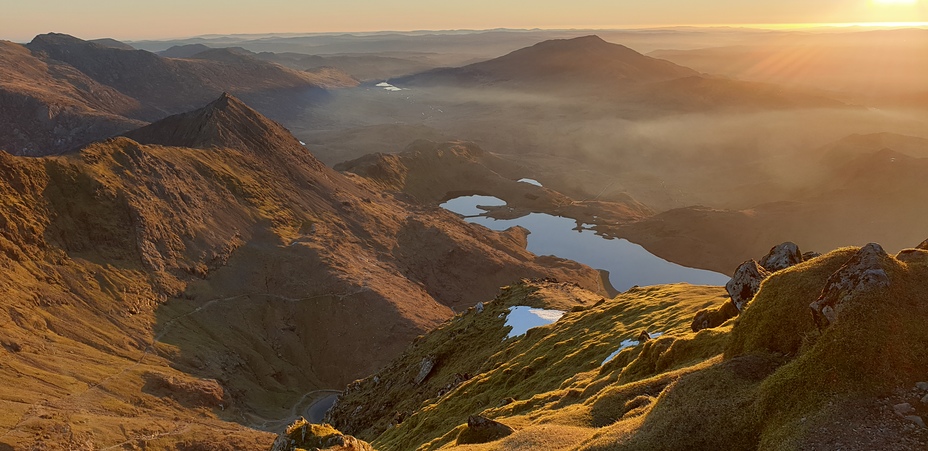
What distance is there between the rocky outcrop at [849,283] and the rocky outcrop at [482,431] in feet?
57.2

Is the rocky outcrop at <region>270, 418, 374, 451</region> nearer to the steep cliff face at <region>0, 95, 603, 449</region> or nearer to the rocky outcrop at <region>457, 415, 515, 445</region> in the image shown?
the rocky outcrop at <region>457, 415, 515, 445</region>

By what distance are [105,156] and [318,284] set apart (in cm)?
5336

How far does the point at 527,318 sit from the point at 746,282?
49209 mm

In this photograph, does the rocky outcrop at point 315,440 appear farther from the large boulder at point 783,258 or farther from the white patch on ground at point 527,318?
the white patch on ground at point 527,318

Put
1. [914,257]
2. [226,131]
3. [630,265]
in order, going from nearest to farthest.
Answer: [914,257] < [226,131] < [630,265]

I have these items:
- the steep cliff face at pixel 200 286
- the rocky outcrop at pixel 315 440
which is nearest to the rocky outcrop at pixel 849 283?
the rocky outcrop at pixel 315 440

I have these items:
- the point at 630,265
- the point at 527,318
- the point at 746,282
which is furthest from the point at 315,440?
the point at 630,265

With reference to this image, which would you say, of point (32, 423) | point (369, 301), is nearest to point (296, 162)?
point (369, 301)

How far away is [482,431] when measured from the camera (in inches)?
1345

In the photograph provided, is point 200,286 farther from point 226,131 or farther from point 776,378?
point 776,378

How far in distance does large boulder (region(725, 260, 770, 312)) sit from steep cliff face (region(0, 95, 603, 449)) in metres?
68.2

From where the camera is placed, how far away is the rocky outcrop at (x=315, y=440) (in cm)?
3449

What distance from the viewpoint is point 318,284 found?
5027 inches

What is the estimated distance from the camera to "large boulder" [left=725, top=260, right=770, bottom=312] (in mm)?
33953
